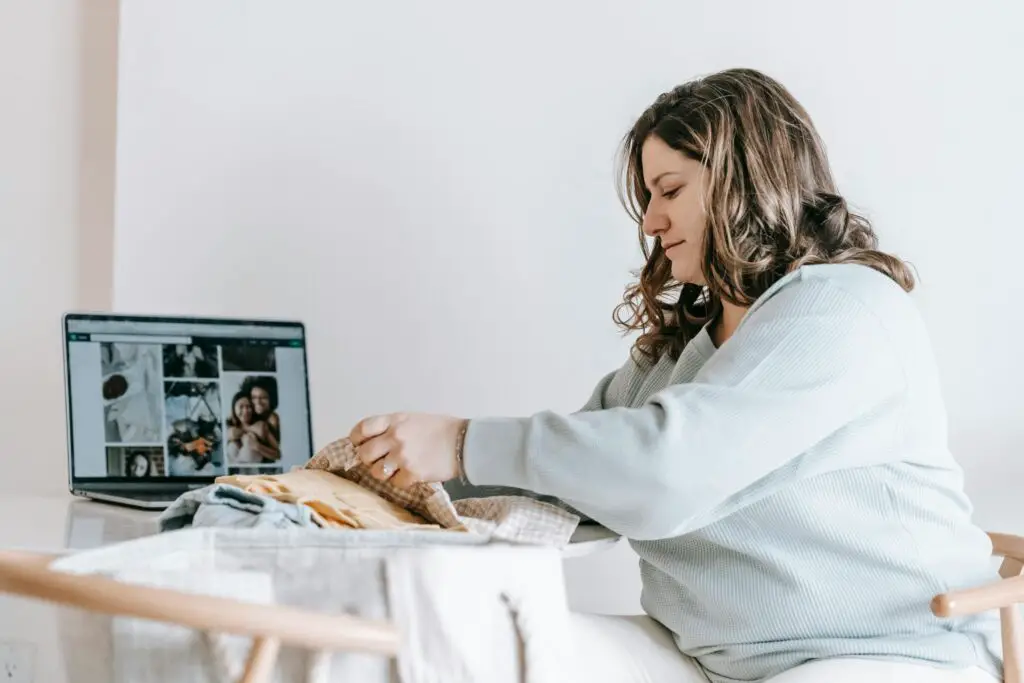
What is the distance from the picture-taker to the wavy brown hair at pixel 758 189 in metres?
1.13

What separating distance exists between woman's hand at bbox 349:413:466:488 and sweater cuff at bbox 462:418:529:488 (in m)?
0.02

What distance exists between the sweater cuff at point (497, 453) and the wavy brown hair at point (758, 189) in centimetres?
33

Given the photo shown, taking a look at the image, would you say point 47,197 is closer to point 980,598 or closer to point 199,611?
point 199,611

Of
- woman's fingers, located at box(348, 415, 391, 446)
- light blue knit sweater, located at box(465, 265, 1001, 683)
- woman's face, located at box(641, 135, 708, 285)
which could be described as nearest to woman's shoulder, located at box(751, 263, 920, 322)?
light blue knit sweater, located at box(465, 265, 1001, 683)

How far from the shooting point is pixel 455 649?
0.76 m

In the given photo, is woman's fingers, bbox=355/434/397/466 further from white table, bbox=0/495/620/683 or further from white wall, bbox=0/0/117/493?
white wall, bbox=0/0/117/493

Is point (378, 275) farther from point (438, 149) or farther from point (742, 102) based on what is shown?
point (742, 102)

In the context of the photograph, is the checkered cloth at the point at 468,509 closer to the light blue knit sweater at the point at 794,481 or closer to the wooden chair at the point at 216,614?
the light blue knit sweater at the point at 794,481

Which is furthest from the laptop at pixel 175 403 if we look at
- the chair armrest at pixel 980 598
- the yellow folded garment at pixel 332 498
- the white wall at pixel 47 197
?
the chair armrest at pixel 980 598

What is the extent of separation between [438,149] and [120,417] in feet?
2.00

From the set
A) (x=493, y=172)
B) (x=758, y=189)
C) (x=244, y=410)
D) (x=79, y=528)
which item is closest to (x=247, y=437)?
(x=244, y=410)

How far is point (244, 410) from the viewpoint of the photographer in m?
1.50

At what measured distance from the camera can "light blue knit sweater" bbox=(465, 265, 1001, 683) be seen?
0.91 metres

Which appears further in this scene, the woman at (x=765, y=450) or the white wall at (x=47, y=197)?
the white wall at (x=47, y=197)
